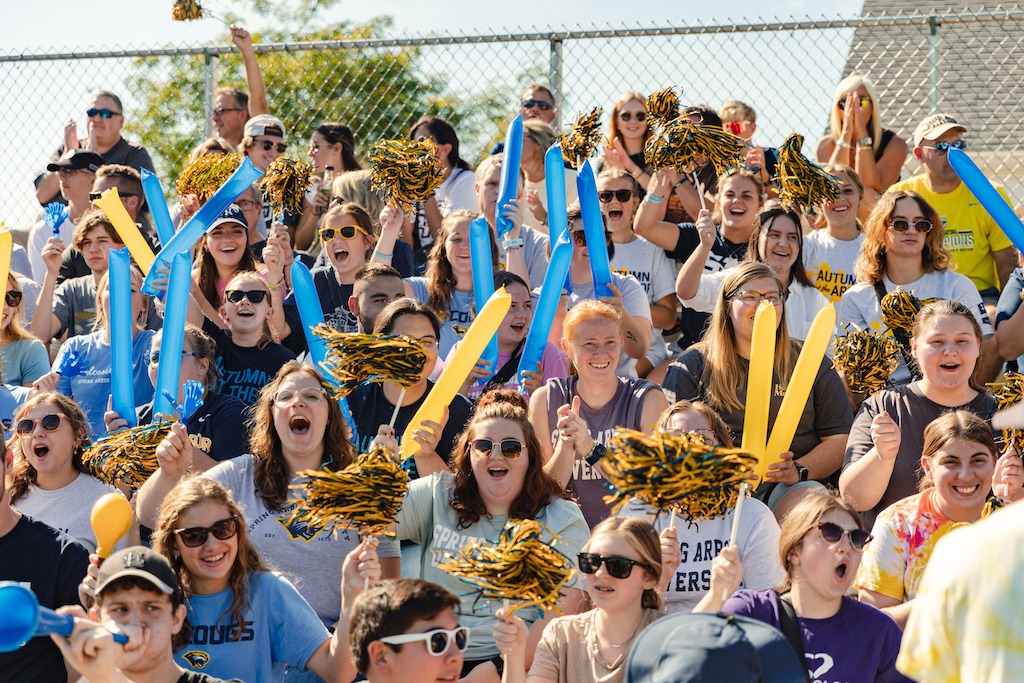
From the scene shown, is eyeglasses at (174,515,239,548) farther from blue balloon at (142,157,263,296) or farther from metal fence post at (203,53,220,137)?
metal fence post at (203,53,220,137)

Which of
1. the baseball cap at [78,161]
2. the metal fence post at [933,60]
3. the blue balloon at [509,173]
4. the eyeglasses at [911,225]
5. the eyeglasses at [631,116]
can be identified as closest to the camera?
the eyeglasses at [911,225]

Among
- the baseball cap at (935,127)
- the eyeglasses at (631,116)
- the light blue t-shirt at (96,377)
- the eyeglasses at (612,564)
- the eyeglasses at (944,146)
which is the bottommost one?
the eyeglasses at (612,564)

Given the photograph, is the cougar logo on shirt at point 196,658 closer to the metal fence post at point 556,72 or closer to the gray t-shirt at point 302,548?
the gray t-shirt at point 302,548

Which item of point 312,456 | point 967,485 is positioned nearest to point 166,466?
point 312,456

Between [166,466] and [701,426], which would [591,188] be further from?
[166,466]

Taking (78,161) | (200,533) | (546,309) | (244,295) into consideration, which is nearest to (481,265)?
(546,309)

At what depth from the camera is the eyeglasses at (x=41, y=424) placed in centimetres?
532

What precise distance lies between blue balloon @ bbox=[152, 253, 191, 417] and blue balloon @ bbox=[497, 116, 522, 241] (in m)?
1.70

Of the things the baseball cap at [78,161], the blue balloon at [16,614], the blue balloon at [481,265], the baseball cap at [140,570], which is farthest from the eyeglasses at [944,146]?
the blue balloon at [16,614]

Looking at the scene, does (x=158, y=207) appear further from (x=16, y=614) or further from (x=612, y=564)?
(x=16, y=614)

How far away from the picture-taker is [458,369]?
4949 mm

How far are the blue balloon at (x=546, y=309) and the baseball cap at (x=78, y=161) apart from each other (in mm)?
3873

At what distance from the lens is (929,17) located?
7488 millimetres

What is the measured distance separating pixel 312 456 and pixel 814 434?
2.19m
